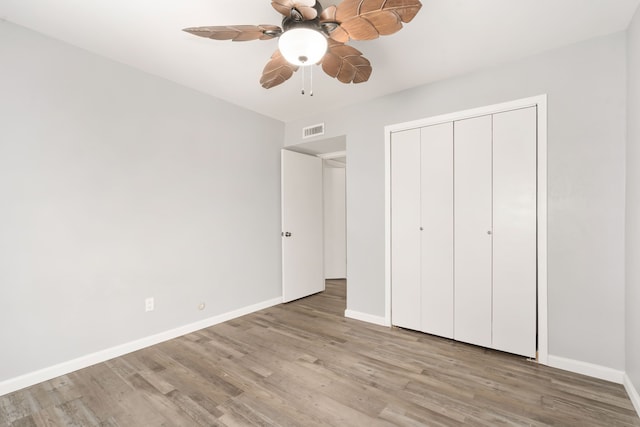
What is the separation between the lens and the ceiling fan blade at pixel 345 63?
6.10 ft

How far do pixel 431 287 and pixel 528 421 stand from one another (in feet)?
4.28

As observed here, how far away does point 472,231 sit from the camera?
2.71 metres

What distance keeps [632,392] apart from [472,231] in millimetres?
1423

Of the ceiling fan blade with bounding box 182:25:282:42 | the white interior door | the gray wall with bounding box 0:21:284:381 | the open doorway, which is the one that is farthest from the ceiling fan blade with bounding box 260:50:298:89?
the open doorway

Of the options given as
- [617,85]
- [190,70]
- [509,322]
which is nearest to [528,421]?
[509,322]

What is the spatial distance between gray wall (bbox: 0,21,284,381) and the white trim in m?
3.41

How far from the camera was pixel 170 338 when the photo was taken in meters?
2.90

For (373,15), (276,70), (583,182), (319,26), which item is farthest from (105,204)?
(583,182)

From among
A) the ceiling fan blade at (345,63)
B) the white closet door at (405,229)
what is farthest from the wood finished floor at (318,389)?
the ceiling fan blade at (345,63)

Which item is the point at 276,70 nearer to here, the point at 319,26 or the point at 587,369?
the point at 319,26

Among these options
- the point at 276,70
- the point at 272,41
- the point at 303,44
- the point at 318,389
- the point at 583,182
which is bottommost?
the point at 318,389

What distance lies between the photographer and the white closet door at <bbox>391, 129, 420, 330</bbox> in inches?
119

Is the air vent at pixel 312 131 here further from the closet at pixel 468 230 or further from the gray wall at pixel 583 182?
the gray wall at pixel 583 182

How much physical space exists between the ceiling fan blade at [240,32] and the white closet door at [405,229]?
185 centimetres
